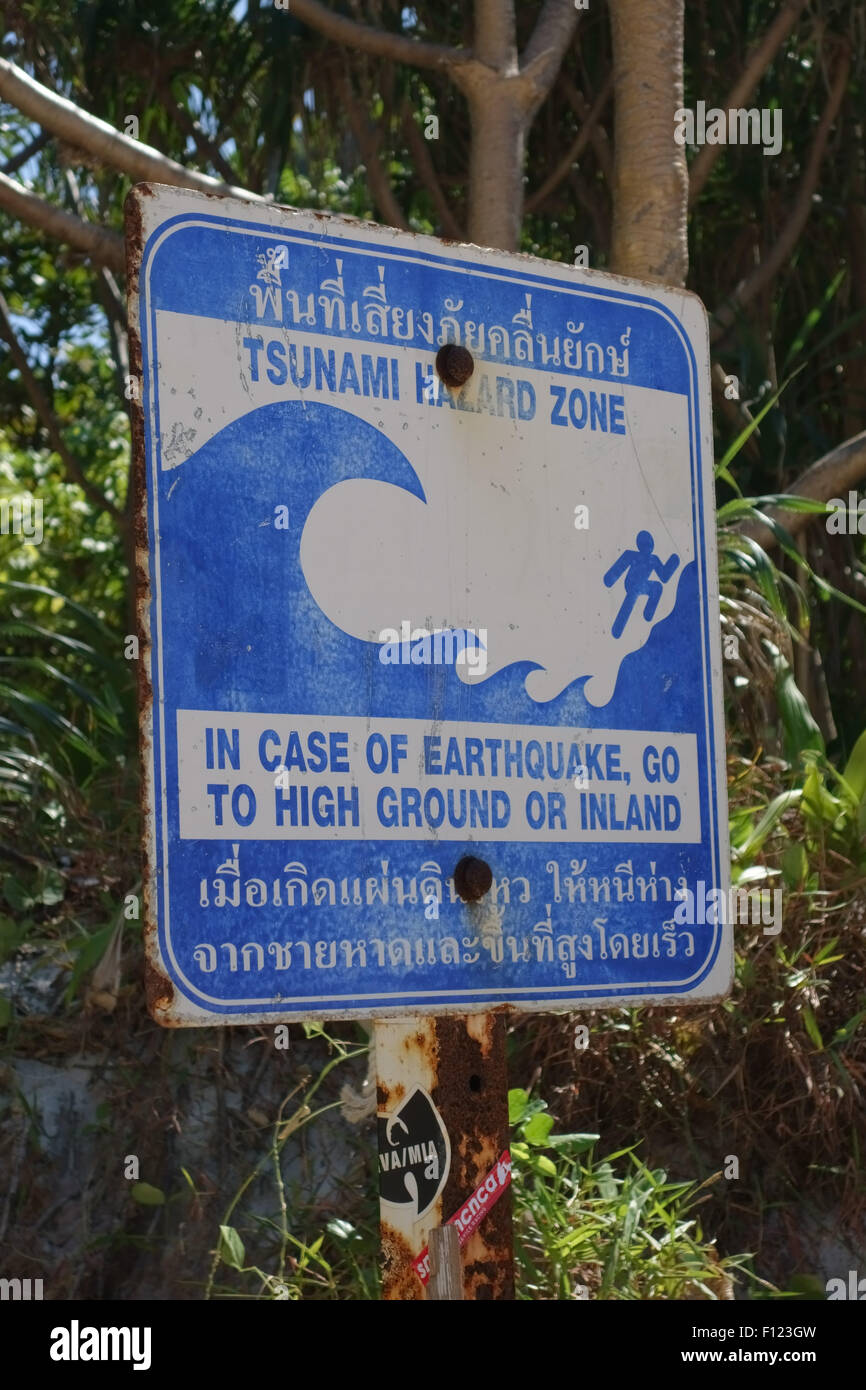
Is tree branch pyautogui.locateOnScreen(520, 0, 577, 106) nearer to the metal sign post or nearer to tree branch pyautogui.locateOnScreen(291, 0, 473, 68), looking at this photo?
tree branch pyautogui.locateOnScreen(291, 0, 473, 68)

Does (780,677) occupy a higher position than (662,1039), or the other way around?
(780,677)

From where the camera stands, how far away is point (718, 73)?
560 centimetres

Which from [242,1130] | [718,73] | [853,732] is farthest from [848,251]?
[242,1130]

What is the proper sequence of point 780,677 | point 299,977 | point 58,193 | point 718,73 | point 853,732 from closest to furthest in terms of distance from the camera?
point 299,977 < point 780,677 < point 853,732 < point 718,73 < point 58,193

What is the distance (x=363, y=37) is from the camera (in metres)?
4.56

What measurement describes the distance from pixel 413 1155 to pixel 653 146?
2.89 metres

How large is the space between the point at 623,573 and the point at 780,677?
74.1 inches

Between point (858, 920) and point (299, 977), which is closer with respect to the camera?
point (299, 977)

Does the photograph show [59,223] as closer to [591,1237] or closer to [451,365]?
[451,365]

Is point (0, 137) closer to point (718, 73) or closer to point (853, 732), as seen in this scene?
point (718, 73)

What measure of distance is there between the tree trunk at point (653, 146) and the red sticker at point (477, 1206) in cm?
261

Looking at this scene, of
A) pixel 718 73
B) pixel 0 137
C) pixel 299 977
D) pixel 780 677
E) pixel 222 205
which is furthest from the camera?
pixel 0 137

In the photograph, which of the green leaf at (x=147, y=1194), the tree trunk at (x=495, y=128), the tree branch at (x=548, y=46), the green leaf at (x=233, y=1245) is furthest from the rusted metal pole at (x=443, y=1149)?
the tree branch at (x=548, y=46)

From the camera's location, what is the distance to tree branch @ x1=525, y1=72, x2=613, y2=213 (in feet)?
17.4
